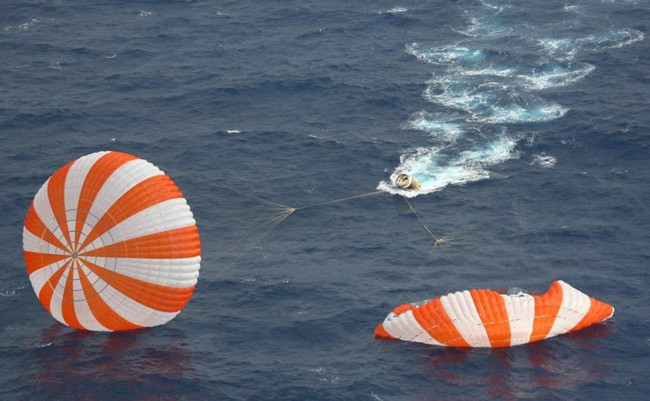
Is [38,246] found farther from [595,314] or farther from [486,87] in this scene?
[486,87]

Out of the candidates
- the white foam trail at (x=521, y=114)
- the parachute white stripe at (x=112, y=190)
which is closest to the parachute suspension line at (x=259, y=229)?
the parachute white stripe at (x=112, y=190)

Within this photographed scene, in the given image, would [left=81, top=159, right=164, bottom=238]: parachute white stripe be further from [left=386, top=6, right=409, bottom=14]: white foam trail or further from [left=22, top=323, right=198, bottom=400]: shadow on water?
[left=386, top=6, right=409, bottom=14]: white foam trail

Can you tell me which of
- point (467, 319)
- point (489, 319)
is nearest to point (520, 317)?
point (489, 319)

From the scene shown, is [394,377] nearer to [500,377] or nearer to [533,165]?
[500,377]

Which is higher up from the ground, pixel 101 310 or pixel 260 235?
pixel 101 310

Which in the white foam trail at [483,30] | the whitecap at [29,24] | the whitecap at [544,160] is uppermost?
the white foam trail at [483,30]

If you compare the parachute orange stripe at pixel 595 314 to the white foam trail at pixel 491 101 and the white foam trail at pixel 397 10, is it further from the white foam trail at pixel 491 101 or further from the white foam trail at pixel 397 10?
the white foam trail at pixel 397 10

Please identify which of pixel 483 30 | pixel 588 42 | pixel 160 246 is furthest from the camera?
pixel 483 30

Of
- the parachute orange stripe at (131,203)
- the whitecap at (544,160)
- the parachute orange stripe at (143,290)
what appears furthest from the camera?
the whitecap at (544,160)

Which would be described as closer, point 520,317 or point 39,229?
point 520,317
